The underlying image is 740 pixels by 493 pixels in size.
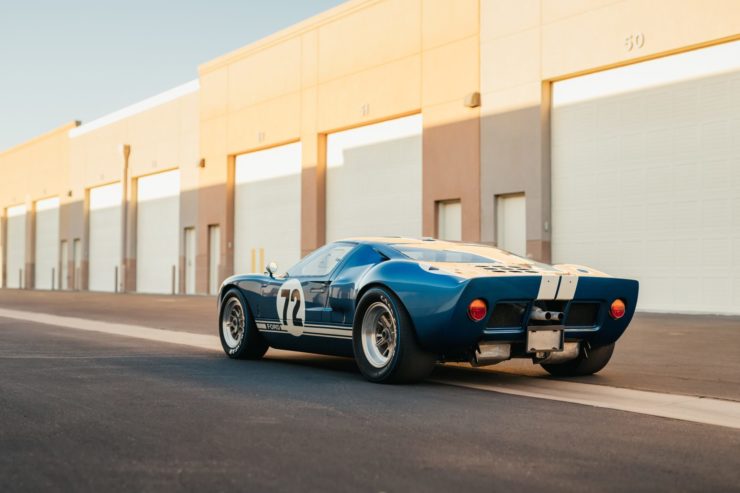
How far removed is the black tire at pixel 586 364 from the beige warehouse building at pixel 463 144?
11.1 metres

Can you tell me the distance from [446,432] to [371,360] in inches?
87.4

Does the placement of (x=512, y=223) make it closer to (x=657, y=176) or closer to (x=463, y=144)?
(x=463, y=144)

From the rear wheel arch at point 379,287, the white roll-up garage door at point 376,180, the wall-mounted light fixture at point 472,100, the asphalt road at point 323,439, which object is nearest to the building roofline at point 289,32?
the white roll-up garage door at point 376,180

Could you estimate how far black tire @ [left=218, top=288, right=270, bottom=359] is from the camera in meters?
8.98

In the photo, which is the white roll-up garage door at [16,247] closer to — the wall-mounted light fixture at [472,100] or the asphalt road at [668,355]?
the wall-mounted light fixture at [472,100]

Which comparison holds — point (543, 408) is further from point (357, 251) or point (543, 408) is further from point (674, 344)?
point (674, 344)

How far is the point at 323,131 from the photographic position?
1131 inches

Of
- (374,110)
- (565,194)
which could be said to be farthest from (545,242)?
(374,110)

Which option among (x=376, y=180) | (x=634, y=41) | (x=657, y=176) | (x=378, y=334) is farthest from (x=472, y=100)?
(x=378, y=334)

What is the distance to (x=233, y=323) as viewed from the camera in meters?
9.33

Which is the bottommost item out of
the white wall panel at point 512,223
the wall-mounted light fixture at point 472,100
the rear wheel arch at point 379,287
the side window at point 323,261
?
the rear wheel arch at point 379,287

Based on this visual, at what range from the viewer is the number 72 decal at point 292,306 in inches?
324

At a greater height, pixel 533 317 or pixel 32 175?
pixel 32 175

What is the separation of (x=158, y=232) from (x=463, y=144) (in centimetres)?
1861
